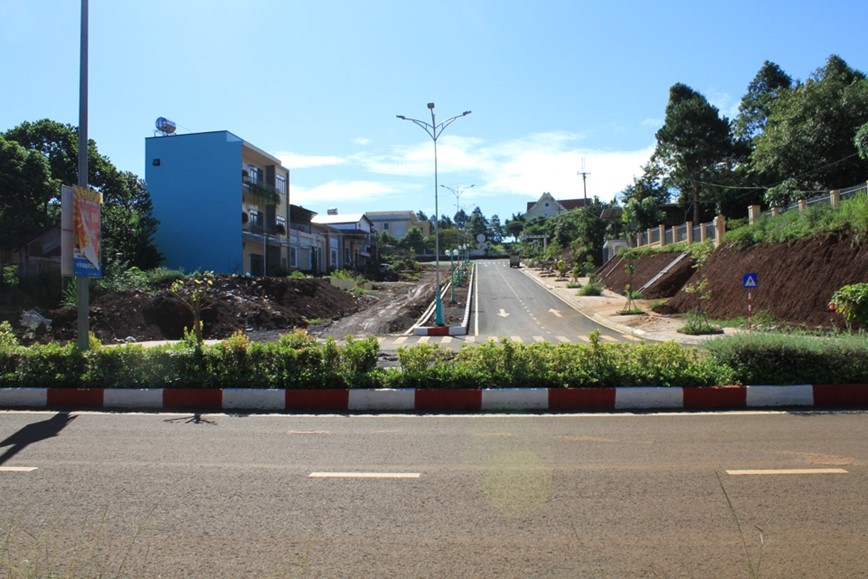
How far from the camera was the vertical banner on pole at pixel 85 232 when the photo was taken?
10.2m

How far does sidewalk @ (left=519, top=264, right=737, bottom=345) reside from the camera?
22.8 metres

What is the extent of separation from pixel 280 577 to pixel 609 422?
5.39 m

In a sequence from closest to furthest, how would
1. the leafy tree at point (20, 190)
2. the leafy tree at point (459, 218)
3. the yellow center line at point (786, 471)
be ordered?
the yellow center line at point (786, 471) < the leafy tree at point (20, 190) < the leafy tree at point (459, 218)

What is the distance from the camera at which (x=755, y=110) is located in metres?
52.1

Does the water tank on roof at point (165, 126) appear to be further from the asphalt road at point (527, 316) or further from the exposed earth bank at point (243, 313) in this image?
the asphalt road at point (527, 316)

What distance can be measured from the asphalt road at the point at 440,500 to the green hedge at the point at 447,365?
1.57m

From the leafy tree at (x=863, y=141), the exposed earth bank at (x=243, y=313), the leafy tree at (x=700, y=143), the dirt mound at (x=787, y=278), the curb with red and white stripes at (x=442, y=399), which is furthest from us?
the leafy tree at (x=700, y=143)

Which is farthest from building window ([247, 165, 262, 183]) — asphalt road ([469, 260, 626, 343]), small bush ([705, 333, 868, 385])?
small bush ([705, 333, 868, 385])

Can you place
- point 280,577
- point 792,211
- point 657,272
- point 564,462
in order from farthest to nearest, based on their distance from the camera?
point 657,272
point 792,211
point 564,462
point 280,577

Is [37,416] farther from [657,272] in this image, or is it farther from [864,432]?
[657,272]

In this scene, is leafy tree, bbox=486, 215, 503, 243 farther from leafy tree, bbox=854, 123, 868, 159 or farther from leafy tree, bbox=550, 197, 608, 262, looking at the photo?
leafy tree, bbox=854, 123, 868, 159

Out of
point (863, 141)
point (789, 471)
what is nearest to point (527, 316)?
point (863, 141)

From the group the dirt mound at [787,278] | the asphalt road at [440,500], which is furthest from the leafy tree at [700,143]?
the asphalt road at [440,500]

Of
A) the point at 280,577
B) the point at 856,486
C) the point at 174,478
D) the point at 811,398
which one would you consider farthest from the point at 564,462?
the point at 811,398
